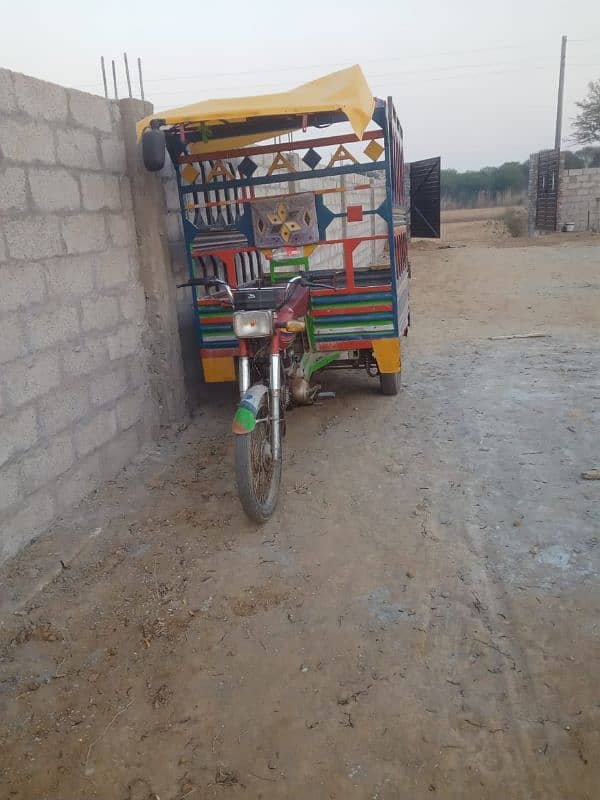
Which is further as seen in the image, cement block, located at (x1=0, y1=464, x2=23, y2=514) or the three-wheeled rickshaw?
the three-wheeled rickshaw

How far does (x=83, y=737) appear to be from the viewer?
2.11m

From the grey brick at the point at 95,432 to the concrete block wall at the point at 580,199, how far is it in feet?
67.1

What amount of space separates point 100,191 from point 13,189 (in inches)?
33.3

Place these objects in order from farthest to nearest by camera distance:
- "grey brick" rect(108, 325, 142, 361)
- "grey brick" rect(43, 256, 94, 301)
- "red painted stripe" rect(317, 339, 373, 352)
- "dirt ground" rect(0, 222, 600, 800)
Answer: "red painted stripe" rect(317, 339, 373, 352), "grey brick" rect(108, 325, 142, 361), "grey brick" rect(43, 256, 94, 301), "dirt ground" rect(0, 222, 600, 800)

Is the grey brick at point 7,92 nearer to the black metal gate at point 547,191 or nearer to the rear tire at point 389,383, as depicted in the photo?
the rear tire at point 389,383

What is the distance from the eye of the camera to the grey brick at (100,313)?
3.75m

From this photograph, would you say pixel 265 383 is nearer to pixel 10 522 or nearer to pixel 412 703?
pixel 10 522

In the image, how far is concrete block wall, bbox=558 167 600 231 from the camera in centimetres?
2041

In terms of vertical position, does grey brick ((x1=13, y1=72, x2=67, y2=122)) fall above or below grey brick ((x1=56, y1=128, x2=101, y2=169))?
above

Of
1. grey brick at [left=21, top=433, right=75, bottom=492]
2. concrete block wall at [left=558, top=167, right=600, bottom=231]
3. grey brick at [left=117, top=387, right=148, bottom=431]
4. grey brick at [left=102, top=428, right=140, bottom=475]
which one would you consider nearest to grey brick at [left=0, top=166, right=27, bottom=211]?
grey brick at [left=21, top=433, right=75, bottom=492]

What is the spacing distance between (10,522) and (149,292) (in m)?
1.99

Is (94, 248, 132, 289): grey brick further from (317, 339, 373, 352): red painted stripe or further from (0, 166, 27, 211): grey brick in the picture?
(317, 339, 373, 352): red painted stripe

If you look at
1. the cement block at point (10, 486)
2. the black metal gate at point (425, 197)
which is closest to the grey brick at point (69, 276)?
the cement block at point (10, 486)

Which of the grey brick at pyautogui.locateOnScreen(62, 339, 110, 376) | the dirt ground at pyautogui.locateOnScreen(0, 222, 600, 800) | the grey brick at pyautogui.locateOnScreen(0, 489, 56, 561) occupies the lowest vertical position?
the dirt ground at pyautogui.locateOnScreen(0, 222, 600, 800)
